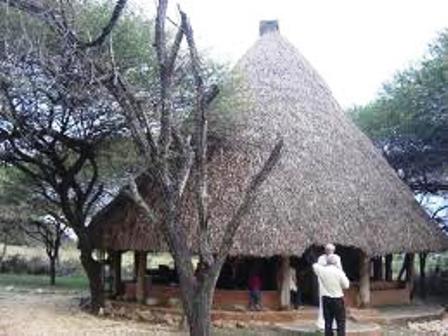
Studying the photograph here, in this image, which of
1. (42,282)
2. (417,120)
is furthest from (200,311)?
(42,282)

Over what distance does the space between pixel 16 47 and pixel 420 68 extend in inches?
506

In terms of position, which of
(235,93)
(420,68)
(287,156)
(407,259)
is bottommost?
(407,259)

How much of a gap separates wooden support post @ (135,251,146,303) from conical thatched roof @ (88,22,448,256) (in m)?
0.86

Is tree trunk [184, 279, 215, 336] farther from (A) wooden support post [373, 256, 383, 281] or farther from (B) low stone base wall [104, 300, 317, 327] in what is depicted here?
(A) wooden support post [373, 256, 383, 281]

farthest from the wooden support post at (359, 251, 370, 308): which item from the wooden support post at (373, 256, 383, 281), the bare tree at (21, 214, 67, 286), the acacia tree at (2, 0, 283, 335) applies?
the bare tree at (21, 214, 67, 286)

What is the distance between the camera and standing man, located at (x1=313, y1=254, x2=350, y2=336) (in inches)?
483

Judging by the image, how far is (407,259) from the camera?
2052cm

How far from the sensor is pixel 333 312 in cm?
1248

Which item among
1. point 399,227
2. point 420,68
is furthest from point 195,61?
point 420,68

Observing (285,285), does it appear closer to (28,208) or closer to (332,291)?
(332,291)

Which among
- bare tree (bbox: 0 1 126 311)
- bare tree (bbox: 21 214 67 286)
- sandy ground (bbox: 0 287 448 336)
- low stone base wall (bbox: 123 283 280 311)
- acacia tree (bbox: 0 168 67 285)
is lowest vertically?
sandy ground (bbox: 0 287 448 336)

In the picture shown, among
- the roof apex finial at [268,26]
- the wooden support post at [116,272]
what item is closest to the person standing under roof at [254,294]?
the wooden support post at [116,272]

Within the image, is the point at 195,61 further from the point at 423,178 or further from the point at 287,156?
the point at 423,178

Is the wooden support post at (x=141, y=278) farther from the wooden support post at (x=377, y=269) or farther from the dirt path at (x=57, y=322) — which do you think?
the wooden support post at (x=377, y=269)
